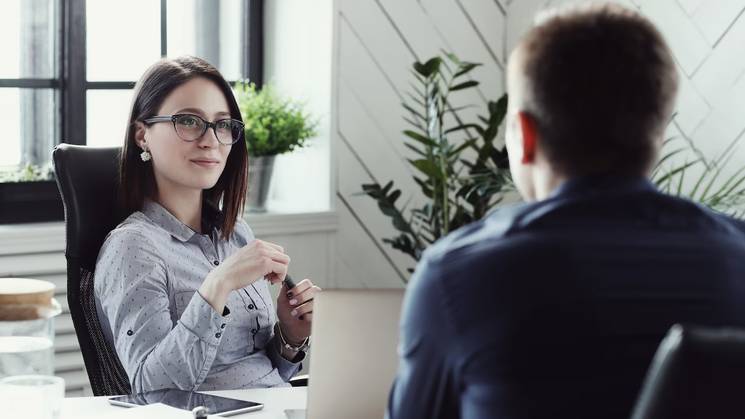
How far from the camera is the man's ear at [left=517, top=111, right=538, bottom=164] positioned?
1030 millimetres

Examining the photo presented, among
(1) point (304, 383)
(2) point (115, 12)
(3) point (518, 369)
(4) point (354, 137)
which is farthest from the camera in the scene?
(4) point (354, 137)

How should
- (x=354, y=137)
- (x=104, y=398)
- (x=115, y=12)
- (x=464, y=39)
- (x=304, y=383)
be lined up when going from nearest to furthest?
(x=104, y=398)
(x=304, y=383)
(x=115, y=12)
(x=354, y=137)
(x=464, y=39)

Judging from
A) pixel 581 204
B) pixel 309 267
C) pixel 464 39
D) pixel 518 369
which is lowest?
pixel 309 267

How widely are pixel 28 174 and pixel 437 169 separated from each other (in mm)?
1226

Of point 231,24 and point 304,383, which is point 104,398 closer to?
point 304,383

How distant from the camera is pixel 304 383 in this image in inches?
85.0

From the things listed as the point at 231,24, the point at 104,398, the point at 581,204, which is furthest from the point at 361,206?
the point at 581,204

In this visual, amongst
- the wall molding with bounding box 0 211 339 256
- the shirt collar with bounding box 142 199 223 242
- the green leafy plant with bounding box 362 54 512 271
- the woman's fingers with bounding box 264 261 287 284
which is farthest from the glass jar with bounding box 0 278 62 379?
the green leafy plant with bounding box 362 54 512 271

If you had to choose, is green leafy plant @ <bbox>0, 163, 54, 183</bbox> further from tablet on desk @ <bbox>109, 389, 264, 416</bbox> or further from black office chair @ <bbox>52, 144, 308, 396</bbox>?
tablet on desk @ <bbox>109, 389, 264, 416</bbox>

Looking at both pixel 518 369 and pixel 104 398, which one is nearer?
pixel 518 369

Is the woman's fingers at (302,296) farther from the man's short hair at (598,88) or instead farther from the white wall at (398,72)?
the white wall at (398,72)

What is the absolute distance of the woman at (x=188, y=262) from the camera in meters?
1.97

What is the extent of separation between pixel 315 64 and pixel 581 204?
272cm

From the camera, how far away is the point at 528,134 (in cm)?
104
